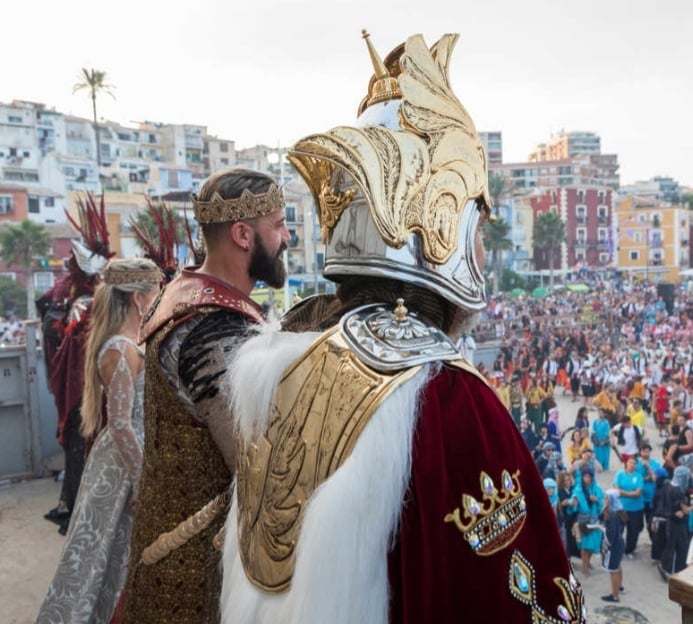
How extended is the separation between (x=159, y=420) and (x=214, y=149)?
54354mm

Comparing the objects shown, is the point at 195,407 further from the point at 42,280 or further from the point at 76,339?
the point at 42,280

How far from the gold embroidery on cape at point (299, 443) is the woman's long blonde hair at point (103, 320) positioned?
183 cm

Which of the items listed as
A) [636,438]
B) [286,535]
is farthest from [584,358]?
[286,535]

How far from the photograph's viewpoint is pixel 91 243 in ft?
14.8

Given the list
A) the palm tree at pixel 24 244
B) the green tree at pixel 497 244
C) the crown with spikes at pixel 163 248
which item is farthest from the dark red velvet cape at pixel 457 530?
the palm tree at pixel 24 244

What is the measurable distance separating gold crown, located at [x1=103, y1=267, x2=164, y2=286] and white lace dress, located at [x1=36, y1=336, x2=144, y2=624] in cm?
31

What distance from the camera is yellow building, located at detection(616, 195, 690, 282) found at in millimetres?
18484

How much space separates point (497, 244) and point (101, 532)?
1631cm

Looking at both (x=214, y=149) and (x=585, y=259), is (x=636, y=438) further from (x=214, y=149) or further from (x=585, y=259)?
(x=214, y=149)

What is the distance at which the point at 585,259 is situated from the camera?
19719mm

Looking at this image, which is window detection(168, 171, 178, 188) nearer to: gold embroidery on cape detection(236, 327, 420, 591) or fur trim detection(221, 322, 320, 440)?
fur trim detection(221, 322, 320, 440)

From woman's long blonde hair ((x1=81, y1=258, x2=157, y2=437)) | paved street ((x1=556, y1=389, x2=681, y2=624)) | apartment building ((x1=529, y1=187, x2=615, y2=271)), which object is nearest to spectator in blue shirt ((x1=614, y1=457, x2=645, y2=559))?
paved street ((x1=556, y1=389, x2=681, y2=624))

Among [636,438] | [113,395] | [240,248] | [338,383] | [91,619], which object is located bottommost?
[636,438]

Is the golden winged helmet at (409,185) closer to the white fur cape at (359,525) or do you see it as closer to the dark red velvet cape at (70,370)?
the white fur cape at (359,525)
